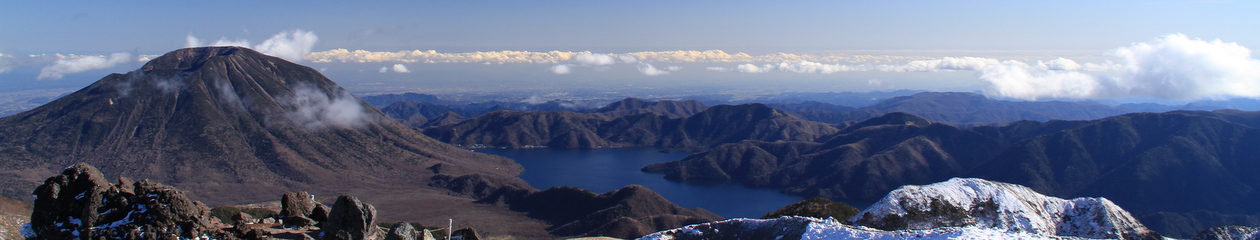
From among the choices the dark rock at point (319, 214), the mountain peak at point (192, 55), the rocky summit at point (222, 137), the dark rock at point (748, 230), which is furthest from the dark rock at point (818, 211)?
the mountain peak at point (192, 55)

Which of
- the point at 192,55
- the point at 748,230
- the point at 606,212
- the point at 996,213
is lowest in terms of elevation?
the point at 606,212

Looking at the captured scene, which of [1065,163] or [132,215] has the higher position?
[132,215]

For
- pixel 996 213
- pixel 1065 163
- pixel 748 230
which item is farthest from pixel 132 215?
pixel 1065 163

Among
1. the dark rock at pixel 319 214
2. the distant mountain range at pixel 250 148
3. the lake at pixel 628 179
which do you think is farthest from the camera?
the lake at pixel 628 179

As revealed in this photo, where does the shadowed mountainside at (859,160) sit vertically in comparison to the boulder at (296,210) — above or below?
below

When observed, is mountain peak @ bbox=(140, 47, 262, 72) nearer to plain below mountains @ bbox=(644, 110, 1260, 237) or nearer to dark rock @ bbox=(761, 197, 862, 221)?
plain below mountains @ bbox=(644, 110, 1260, 237)

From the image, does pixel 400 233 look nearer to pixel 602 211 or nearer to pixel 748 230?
pixel 748 230

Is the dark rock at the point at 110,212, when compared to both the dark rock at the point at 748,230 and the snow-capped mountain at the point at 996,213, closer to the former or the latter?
the dark rock at the point at 748,230

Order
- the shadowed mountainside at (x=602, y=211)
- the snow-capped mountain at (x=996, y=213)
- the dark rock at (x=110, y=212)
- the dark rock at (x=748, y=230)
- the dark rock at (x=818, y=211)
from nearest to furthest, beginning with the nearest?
the dark rock at (x=110, y=212)
the dark rock at (x=748, y=230)
the snow-capped mountain at (x=996, y=213)
the dark rock at (x=818, y=211)
the shadowed mountainside at (x=602, y=211)

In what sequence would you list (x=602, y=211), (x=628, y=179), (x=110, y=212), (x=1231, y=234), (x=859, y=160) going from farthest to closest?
(x=628, y=179) → (x=859, y=160) → (x=602, y=211) → (x=1231, y=234) → (x=110, y=212)
